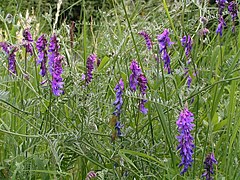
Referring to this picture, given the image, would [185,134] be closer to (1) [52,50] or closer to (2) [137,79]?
(2) [137,79]

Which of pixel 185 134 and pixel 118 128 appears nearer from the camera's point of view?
pixel 185 134

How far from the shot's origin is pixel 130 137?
1.38 metres

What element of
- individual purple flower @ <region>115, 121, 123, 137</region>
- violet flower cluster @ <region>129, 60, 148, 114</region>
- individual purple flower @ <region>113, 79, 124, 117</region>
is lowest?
individual purple flower @ <region>115, 121, 123, 137</region>

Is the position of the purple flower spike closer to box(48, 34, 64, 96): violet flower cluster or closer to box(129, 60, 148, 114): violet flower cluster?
box(129, 60, 148, 114): violet flower cluster

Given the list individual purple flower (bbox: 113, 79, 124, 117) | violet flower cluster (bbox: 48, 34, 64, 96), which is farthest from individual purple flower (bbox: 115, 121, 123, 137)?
violet flower cluster (bbox: 48, 34, 64, 96)

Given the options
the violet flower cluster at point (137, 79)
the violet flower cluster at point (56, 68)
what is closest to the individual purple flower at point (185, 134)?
the violet flower cluster at point (137, 79)

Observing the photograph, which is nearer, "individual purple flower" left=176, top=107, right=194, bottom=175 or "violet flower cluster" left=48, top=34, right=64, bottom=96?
"individual purple flower" left=176, top=107, right=194, bottom=175

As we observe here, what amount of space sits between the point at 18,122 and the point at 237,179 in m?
0.78

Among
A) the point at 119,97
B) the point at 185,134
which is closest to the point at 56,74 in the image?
the point at 119,97

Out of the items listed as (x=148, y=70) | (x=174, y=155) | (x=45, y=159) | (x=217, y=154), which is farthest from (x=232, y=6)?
(x=45, y=159)

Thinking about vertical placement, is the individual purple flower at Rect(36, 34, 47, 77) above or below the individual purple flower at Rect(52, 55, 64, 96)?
above

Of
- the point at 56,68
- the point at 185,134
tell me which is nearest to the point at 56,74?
the point at 56,68

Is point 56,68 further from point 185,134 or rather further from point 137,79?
point 185,134

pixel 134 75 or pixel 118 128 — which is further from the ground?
pixel 134 75
